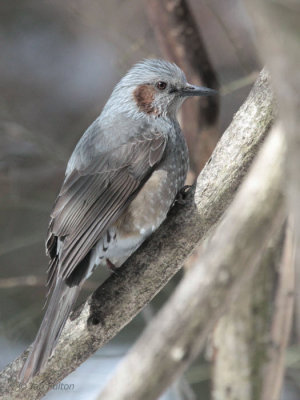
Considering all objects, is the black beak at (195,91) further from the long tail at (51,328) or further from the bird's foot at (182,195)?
the long tail at (51,328)

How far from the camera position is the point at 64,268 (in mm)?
3496

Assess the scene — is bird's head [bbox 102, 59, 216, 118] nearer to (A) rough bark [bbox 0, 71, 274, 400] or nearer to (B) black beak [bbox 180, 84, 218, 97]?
(B) black beak [bbox 180, 84, 218, 97]

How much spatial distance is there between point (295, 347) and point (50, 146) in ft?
8.50

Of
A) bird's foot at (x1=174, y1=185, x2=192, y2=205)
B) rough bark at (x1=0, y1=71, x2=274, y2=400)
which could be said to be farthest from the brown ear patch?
rough bark at (x1=0, y1=71, x2=274, y2=400)

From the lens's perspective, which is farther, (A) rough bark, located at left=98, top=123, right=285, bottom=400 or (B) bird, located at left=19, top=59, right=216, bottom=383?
(B) bird, located at left=19, top=59, right=216, bottom=383

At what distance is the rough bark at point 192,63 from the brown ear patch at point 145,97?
94 centimetres

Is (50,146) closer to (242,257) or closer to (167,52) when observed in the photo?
(167,52)

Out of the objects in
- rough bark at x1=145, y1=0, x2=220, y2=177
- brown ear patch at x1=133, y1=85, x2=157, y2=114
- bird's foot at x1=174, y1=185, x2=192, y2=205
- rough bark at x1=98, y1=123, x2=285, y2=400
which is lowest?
rough bark at x1=98, y1=123, x2=285, y2=400

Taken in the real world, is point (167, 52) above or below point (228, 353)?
above

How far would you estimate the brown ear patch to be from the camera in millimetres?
4422

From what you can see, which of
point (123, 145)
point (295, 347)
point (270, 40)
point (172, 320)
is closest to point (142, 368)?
point (172, 320)

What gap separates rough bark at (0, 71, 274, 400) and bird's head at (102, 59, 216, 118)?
1.20 metres

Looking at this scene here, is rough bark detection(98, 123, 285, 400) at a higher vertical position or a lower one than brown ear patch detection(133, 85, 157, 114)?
lower

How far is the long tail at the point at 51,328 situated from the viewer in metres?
3.15
